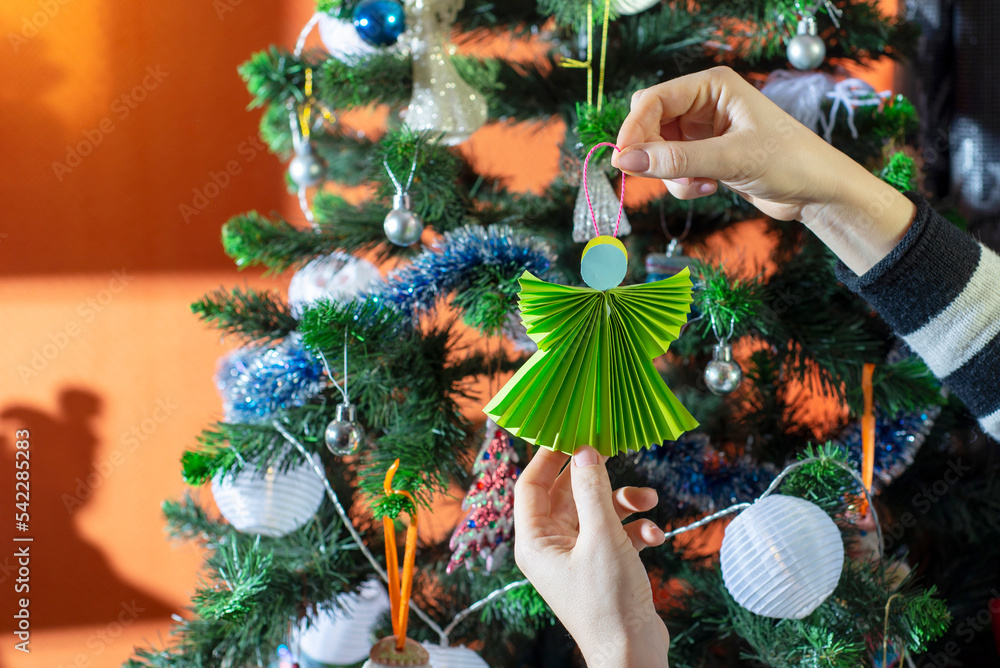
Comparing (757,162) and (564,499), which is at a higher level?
(757,162)

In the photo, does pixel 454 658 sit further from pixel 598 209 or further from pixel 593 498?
pixel 598 209

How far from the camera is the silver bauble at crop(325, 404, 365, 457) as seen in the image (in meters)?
0.59

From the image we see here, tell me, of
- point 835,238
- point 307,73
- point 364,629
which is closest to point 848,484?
point 835,238

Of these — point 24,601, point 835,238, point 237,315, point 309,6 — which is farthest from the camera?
point 309,6

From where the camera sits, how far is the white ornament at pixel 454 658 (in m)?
0.63

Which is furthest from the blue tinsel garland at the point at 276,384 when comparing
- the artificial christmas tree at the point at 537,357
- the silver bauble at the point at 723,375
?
the silver bauble at the point at 723,375

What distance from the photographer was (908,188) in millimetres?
593

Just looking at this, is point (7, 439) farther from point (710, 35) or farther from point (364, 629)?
point (710, 35)

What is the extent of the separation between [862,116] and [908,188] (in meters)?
0.13

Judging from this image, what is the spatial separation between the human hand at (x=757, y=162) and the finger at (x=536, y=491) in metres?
0.19

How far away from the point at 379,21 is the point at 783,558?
0.58m
